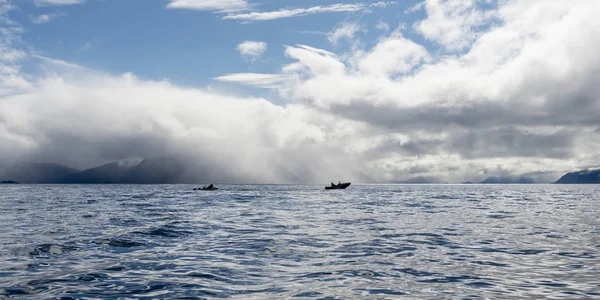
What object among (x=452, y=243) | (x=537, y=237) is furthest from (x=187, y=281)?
(x=537, y=237)

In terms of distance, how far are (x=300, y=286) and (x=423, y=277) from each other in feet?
15.0

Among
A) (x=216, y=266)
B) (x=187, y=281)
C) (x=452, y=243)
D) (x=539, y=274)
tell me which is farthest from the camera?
(x=452, y=243)

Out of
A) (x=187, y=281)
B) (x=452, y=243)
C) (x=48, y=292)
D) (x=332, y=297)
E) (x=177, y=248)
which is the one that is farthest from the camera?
(x=452, y=243)

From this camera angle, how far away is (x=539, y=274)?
50.3ft

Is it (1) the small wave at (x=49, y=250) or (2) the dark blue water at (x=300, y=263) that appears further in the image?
(1) the small wave at (x=49, y=250)

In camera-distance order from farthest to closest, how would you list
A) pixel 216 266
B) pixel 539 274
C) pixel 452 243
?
pixel 452 243 → pixel 216 266 → pixel 539 274

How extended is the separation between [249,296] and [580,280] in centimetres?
1133

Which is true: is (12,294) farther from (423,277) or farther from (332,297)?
(423,277)

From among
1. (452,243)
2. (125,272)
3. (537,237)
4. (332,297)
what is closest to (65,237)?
(125,272)

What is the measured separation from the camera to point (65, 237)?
2570 cm

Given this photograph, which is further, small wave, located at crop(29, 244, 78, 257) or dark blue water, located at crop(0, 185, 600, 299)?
small wave, located at crop(29, 244, 78, 257)

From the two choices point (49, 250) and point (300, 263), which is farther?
point (49, 250)

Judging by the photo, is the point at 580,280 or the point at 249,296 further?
the point at 580,280

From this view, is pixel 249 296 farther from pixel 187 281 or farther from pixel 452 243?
pixel 452 243
